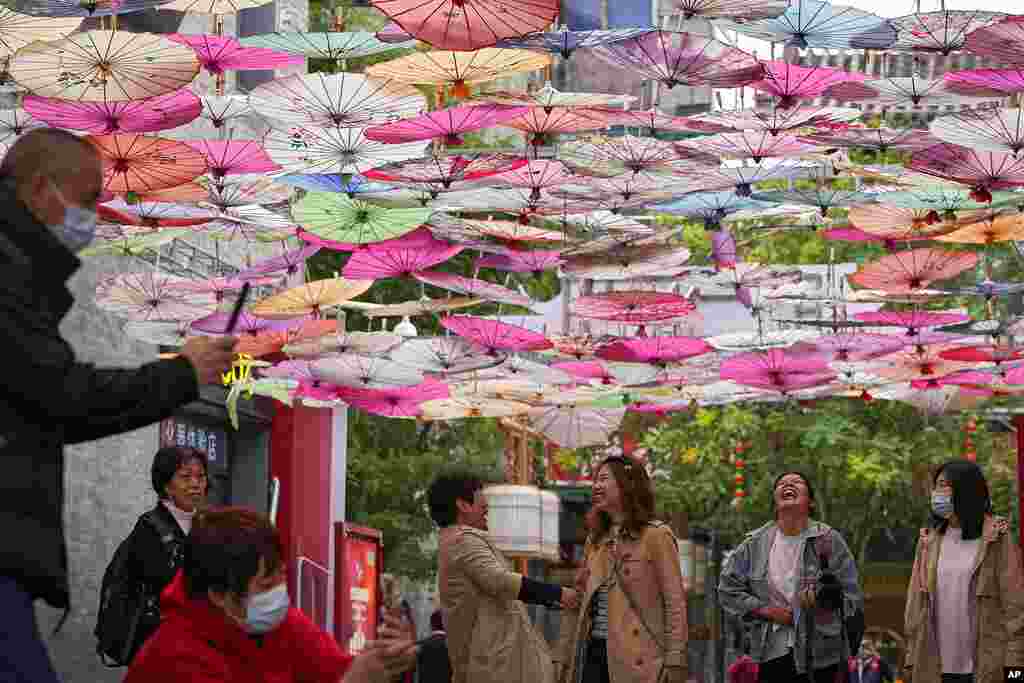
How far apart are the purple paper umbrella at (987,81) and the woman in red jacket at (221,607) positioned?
232 inches

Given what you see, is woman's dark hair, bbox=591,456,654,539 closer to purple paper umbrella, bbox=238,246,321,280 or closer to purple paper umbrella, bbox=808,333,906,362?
purple paper umbrella, bbox=238,246,321,280

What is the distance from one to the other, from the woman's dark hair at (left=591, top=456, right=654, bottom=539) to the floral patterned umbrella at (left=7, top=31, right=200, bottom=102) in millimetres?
2822

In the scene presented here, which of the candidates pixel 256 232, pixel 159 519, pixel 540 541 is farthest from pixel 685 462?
pixel 159 519

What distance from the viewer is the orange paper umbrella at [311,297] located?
12.5 meters

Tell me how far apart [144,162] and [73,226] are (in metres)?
6.10

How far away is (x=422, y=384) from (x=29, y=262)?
1234 cm

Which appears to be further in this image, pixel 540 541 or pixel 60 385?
pixel 540 541

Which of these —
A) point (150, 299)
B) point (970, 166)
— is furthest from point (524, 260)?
point (970, 166)

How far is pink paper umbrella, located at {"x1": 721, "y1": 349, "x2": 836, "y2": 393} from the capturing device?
15023mm

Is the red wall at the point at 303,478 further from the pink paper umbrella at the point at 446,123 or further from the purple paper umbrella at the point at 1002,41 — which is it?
the purple paper umbrella at the point at 1002,41

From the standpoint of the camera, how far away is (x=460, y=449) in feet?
80.4

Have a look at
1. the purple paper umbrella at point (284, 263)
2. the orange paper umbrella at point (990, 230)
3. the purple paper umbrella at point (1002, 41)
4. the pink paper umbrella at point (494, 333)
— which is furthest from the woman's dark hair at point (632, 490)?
the pink paper umbrella at point (494, 333)

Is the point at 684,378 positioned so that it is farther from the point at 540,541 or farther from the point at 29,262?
the point at 29,262

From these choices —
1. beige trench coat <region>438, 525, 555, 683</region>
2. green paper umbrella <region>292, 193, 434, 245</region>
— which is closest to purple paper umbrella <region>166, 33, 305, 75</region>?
green paper umbrella <region>292, 193, 434, 245</region>
